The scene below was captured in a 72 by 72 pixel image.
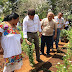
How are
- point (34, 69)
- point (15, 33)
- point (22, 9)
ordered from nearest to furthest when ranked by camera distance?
point (15, 33), point (34, 69), point (22, 9)

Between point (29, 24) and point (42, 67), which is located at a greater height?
point (29, 24)

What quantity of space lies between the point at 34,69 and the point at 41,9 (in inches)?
575

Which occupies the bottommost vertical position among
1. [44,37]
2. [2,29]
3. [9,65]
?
[9,65]

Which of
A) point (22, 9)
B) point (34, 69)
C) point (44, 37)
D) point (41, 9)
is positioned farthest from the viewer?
point (22, 9)

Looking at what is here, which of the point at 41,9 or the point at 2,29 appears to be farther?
the point at 41,9

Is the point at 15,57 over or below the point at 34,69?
over

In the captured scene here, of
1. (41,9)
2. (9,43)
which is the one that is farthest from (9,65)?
(41,9)

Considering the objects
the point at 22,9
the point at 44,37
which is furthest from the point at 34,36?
the point at 22,9

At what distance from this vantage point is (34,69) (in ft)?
9.78

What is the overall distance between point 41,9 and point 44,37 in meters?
13.3

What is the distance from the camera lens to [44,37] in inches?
159

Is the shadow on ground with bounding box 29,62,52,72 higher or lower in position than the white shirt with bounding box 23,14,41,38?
lower

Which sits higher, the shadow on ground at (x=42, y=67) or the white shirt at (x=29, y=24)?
the white shirt at (x=29, y=24)

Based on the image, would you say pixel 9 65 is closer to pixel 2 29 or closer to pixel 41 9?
pixel 2 29
